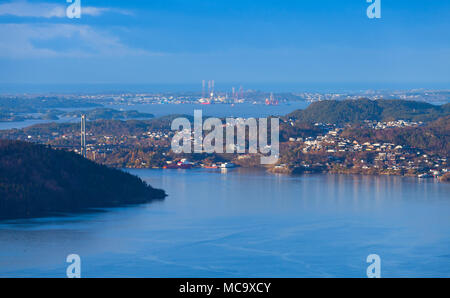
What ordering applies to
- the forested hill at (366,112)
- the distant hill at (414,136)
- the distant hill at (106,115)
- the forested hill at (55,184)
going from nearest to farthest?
the forested hill at (55,184) → the distant hill at (414,136) → the forested hill at (366,112) → the distant hill at (106,115)

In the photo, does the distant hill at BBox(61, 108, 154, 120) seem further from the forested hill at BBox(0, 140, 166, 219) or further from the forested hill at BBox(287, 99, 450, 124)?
the forested hill at BBox(0, 140, 166, 219)

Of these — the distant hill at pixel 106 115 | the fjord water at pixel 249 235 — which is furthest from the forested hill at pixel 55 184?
the distant hill at pixel 106 115

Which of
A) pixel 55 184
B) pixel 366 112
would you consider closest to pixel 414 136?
pixel 366 112

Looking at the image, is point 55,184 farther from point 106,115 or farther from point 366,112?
point 106,115

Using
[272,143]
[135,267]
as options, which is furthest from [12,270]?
[272,143]

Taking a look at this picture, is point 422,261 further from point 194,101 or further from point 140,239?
point 194,101

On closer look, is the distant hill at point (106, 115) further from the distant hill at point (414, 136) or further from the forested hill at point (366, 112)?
the distant hill at point (414, 136)
